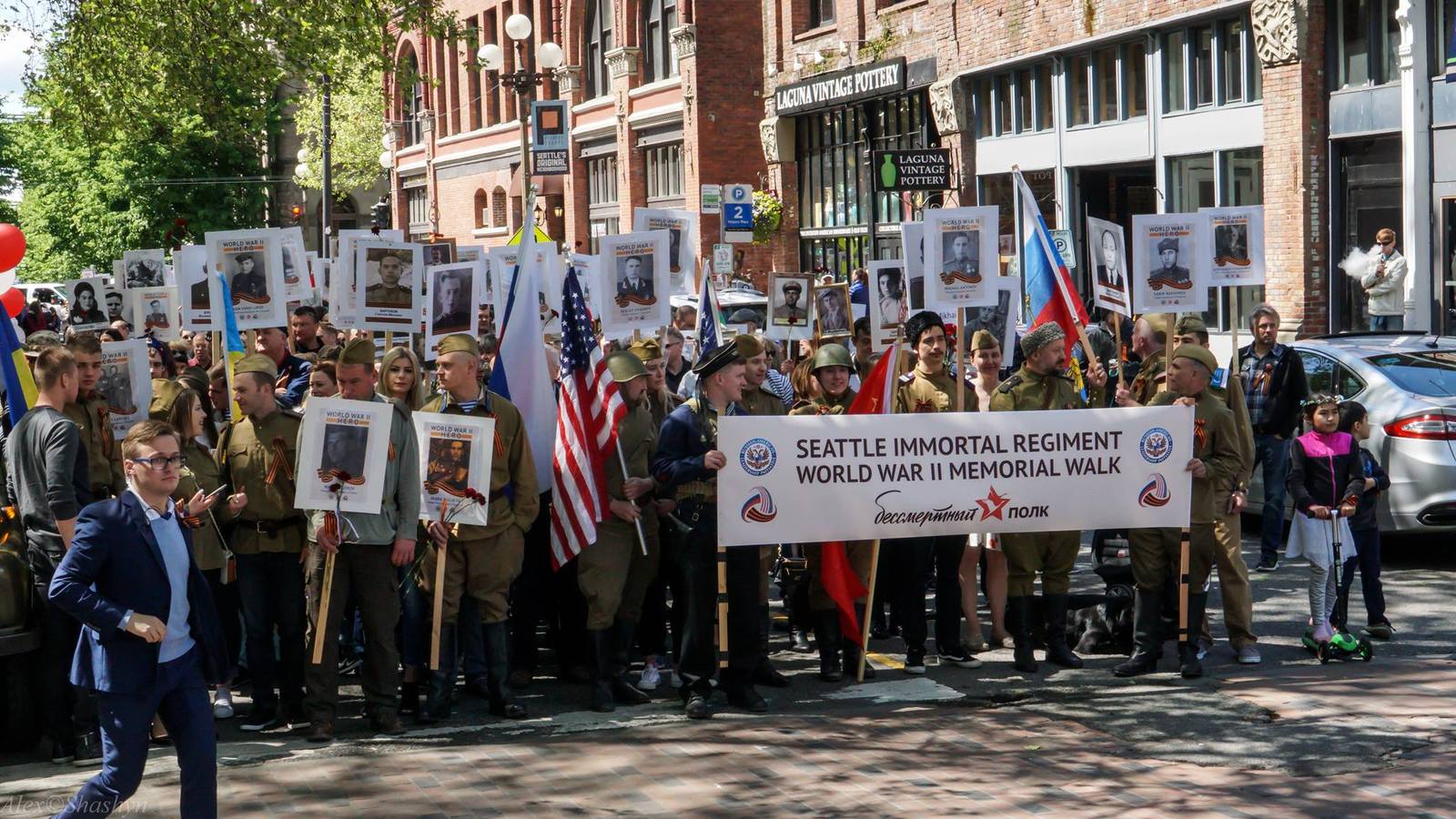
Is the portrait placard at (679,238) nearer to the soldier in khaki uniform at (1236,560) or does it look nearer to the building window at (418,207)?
the soldier in khaki uniform at (1236,560)

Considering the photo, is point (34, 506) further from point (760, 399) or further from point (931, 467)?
point (931, 467)

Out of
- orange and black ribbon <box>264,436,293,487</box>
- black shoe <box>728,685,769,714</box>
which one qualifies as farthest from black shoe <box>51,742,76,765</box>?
black shoe <box>728,685,769,714</box>

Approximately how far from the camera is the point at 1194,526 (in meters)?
9.36

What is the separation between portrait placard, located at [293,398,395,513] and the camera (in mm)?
8109

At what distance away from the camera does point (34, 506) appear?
7.89 metres

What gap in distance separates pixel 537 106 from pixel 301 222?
1167 centimetres

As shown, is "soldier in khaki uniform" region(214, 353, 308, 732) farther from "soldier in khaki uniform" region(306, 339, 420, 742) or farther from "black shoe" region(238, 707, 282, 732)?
"soldier in khaki uniform" region(306, 339, 420, 742)

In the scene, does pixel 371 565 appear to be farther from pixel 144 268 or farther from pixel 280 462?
pixel 144 268

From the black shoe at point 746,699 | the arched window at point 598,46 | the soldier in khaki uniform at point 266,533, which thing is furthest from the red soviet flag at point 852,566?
the arched window at point 598,46

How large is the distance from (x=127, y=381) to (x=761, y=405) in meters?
3.59

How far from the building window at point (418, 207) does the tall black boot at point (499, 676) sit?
176 feet

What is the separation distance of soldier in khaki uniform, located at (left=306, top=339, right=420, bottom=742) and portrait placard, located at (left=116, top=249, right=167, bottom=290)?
10379 mm

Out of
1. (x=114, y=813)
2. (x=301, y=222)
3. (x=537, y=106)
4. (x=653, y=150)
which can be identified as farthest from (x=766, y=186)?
(x=114, y=813)

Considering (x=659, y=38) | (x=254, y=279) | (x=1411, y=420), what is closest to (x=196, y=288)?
(x=254, y=279)
